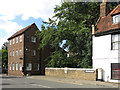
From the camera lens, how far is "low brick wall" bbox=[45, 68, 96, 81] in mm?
21361

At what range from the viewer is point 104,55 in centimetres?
2070

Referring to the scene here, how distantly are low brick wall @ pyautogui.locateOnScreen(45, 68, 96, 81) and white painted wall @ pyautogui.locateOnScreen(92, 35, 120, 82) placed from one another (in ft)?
3.93

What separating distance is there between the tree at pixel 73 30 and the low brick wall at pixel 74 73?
147cm

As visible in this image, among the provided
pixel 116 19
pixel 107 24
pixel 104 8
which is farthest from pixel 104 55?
pixel 104 8

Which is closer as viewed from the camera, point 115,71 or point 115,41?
point 115,71

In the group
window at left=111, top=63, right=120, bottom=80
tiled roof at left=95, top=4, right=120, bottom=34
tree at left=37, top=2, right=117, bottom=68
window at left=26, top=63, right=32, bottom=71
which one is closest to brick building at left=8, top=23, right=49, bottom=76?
window at left=26, top=63, right=32, bottom=71

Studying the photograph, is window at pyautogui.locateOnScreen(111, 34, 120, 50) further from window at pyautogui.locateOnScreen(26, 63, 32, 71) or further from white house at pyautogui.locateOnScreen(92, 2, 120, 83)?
window at pyautogui.locateOnScreen(26, 63, 32, 71)

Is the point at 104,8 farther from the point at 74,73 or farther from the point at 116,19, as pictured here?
the point at 74,73

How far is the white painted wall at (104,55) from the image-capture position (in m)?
19.9

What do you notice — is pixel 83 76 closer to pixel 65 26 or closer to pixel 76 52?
pixel 76 52

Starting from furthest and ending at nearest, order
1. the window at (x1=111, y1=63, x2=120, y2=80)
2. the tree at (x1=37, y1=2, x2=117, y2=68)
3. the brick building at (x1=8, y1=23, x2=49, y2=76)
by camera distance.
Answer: the brick building at (x1=8, y1=23, x2=49, y2=76) < the tree at (x1=37, y1=2, x2=117, y2=68) < the window at (x1=111, y1=63, x2=120, y2=80)

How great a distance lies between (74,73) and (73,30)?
735 cm

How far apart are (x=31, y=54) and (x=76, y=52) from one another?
1370 cm

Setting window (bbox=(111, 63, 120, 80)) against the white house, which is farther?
the white house
